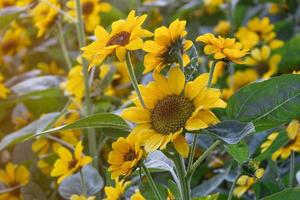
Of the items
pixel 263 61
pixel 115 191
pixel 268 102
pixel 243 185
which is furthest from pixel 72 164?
pixel 263 61

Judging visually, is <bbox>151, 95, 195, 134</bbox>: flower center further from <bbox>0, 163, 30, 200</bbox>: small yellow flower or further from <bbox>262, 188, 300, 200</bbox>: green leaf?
<bbox>0, 163, 30, 200</bbox>: small yellow flower

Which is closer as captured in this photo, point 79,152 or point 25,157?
point 79,152

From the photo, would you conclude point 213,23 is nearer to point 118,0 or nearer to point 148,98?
point 118,0

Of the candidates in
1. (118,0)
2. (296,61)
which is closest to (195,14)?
(118,0)

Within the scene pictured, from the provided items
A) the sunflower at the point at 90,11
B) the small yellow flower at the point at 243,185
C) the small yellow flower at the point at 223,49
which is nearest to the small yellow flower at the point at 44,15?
the sunflower at the point at 90,11

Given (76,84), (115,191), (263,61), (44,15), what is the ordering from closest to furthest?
(115,191) → (76,84) → (44,15) → (263,61)

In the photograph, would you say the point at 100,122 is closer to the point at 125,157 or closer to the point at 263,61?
the point at 125,157
